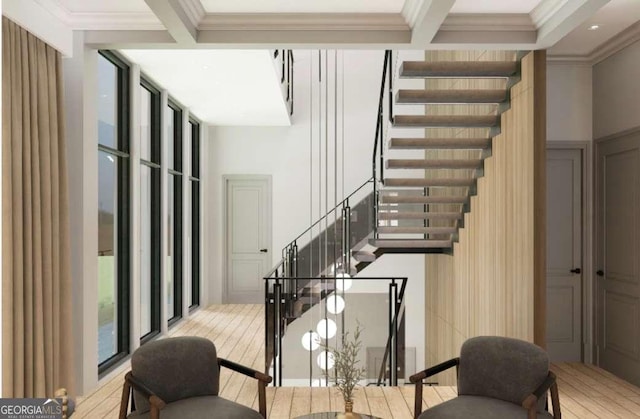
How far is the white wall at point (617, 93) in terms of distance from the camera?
18.1ft

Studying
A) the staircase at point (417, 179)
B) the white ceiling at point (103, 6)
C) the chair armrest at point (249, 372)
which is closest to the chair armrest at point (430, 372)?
the chair armrest at point (249, 372)

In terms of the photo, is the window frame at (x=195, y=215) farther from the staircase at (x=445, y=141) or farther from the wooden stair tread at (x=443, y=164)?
the wooden stair tread at (x=443, y=164)

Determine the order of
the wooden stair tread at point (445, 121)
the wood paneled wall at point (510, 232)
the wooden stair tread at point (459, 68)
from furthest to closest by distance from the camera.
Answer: the wooden stair tread at point (445, 121) → the wooden stair tread at point (459, 68) → the wood paneled wall at point (510, 232)

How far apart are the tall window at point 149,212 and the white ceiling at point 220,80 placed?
39cm

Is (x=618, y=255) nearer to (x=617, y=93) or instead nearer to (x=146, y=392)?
→ (x=617, y=93)

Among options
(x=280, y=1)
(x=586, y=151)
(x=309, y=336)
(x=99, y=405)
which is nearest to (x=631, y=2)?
(x=586, y=151)

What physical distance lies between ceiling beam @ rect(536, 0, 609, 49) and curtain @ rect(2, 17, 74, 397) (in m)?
3.79

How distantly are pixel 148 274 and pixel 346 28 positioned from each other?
14.1ft

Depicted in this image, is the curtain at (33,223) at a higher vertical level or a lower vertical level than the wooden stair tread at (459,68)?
lower

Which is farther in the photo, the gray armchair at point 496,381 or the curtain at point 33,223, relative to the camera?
the curtain at point 33,223

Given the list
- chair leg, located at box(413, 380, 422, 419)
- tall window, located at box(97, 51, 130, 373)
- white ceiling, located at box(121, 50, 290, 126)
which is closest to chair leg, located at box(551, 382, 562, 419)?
chair leg, located at box(413, 380, 422, 419)

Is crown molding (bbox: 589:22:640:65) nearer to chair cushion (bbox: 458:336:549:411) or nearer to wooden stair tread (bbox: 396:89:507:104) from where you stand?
wooden stair tread (bbox: 396:89:507:104)

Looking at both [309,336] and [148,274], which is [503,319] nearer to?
[309,336]

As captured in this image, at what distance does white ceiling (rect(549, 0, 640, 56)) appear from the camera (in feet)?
16.3
